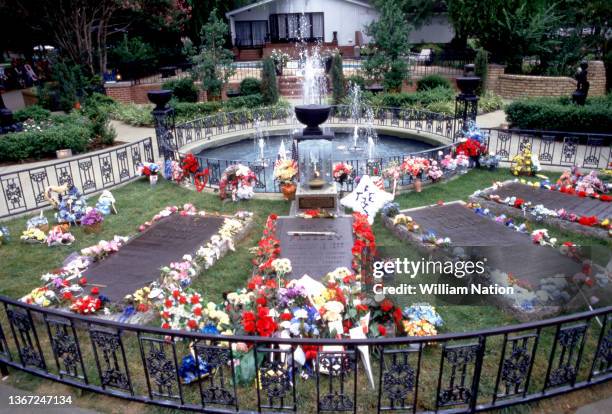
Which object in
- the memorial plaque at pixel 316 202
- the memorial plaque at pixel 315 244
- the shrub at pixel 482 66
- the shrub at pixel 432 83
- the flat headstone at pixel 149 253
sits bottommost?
the flat headstone at pixel 149 253

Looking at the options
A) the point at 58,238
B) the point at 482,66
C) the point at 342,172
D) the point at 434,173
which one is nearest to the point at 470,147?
the point at 434,173

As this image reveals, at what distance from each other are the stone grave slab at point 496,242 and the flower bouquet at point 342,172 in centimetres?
172

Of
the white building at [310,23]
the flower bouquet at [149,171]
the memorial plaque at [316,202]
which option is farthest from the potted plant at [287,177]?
the white building at [310,23]

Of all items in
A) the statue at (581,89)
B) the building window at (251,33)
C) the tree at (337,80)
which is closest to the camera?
the statue at (581,89)

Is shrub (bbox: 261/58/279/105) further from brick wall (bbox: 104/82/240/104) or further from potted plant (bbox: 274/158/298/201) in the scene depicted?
potted plant (bbox: 274/158/298/201)

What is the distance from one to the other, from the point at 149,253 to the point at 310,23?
30184 millimetres

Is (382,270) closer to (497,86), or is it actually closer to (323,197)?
(323,197)

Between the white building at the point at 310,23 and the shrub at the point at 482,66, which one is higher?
the white building at the point at 310,23

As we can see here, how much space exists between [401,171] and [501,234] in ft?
10.1

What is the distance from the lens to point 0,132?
14.7 metres

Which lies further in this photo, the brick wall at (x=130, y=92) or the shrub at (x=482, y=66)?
the brick wall at (x=130, y=92)

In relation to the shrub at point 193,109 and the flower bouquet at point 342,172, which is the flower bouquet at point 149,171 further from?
the shrub at point 193,109

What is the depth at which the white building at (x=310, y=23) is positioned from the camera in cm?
3288
